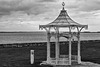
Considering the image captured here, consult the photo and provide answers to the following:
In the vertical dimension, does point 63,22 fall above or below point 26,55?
above

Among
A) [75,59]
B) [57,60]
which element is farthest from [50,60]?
[75,59]

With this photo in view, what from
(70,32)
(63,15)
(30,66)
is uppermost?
(63,15)

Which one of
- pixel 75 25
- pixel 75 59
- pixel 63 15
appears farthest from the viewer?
pixel 75 59

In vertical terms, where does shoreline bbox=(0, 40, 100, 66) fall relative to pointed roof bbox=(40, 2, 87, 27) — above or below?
below

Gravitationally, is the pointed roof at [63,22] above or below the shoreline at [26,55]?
above

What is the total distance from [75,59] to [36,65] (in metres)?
4.59

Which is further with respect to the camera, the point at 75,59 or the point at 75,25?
the point at 75,59

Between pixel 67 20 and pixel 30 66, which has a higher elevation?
pixel 67 20

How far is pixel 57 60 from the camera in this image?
2266 cm

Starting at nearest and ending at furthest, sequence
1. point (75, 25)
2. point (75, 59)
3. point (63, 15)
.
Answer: point (75, 25), point (63, 15), point (75, 59)

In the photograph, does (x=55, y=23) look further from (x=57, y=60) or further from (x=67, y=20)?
(x=57, y=60)

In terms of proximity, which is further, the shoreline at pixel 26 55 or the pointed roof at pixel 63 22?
the shoreline at pixel 26 55

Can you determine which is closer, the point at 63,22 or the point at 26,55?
the point at 63,22

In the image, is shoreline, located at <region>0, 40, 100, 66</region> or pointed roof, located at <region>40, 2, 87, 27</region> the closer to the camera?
pointed roof, located at <region>40, 2, 87, 27</region>
